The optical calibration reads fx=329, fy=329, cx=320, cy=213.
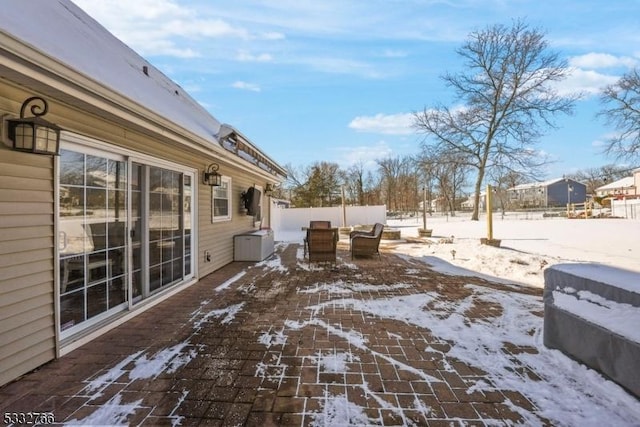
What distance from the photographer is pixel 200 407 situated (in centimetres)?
210

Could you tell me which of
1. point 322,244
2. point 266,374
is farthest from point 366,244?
point 266,374

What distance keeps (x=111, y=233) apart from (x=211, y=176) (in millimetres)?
2699

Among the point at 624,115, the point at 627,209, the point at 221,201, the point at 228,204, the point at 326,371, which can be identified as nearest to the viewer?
the point at 326,371

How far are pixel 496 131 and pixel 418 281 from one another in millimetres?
20111

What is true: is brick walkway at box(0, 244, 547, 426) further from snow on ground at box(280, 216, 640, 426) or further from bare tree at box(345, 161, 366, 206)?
bare tree at box(345, 161, 366, 206)

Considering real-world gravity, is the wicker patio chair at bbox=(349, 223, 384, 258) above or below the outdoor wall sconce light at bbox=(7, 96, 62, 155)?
below

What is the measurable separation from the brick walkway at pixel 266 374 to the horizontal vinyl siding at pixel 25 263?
8.1 inches

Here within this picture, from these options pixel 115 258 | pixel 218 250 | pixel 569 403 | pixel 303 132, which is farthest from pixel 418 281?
pixel 303 132

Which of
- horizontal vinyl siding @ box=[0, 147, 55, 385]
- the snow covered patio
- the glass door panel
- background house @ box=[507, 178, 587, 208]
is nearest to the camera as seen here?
the snow covered patio

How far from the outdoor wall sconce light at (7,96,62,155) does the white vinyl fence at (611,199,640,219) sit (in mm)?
27031

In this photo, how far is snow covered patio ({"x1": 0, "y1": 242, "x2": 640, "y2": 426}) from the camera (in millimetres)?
2047

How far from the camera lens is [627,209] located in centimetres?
2097

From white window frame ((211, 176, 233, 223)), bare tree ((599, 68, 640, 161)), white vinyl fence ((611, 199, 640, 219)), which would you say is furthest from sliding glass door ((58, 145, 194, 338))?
bare tree ((599, 68, 640, 161))

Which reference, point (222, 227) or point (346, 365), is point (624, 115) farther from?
point (346, 365)
